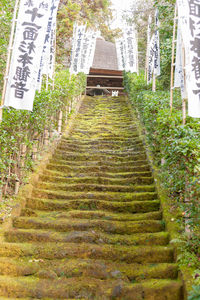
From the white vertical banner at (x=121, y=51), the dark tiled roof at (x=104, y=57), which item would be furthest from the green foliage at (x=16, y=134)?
the dark tiled roof at (x=104, y=57)

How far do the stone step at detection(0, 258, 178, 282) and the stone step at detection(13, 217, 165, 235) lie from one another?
2.29ft

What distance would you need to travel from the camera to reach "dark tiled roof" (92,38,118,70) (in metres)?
18.6

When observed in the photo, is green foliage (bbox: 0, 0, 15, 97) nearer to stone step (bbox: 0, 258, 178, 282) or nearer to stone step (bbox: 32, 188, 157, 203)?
stone step (bbox: 32, 188, 157, 203)

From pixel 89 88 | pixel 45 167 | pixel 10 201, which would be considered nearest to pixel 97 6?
pixel 89 88

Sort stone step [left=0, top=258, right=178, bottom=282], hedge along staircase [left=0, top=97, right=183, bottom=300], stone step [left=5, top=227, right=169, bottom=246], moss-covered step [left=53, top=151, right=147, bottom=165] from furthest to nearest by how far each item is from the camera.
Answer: moss-covered step [left=53, top=151, right=147, bottom=165], stone step [left=5, top=227, right=169, bottom=246], stone step [left=0, top=258, right=178, bottom=282], hedge along staircase [left=0, top=97, right=183, bottom=300]

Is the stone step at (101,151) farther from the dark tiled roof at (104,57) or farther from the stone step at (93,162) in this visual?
the dark tiled roof at (104,57)

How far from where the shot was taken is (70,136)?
29.1 ft

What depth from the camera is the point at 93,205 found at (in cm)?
497

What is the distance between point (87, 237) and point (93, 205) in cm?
99

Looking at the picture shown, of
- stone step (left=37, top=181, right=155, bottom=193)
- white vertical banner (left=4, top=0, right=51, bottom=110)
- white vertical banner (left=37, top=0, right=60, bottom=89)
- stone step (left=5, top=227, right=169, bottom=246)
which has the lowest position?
stone step (left=5, top=227, right=169, bottom=246)

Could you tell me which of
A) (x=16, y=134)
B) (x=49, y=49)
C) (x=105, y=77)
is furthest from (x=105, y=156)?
(x=105, y=77)

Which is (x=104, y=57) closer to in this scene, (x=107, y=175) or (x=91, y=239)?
(x=107, y=175)

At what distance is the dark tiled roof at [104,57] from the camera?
18609 mm

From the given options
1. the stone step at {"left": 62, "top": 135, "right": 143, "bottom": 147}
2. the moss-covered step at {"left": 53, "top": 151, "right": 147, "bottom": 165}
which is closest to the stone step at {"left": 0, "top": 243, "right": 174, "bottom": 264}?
the moss-covered step at {"left": 53, "top": 151, "right": 147, "bottom": 165}
